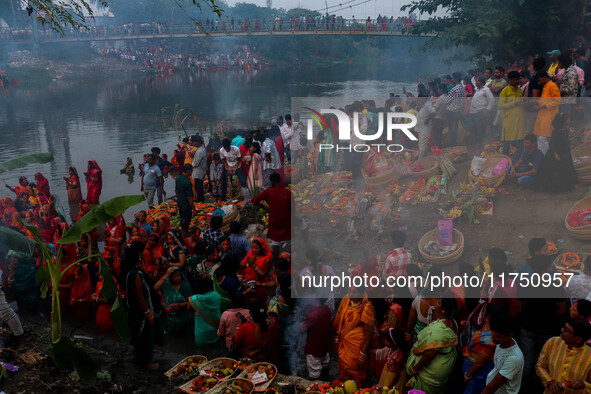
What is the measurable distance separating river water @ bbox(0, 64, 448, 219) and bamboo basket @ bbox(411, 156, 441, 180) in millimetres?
6934

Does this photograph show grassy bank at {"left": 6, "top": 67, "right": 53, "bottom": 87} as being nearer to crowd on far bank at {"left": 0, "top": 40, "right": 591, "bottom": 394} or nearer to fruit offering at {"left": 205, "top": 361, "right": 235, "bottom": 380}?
crowd on far bank at {"left": 0, "top": 40, "right": 591, "bottom": 394}

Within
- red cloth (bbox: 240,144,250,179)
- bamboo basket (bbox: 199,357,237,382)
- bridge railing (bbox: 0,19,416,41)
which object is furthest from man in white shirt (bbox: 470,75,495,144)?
bridge railing (bbox: 0,19,416,41)

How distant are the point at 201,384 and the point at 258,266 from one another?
1.59 meters

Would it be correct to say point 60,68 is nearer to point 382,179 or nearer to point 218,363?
point 382,179

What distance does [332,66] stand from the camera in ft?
207

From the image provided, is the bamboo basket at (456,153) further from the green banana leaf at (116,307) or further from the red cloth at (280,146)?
the green banana leaf at (116,307)

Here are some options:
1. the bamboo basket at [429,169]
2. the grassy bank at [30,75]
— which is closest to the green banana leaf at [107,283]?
the bamboo basket at [429,169]

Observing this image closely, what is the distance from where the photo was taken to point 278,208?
6867mm

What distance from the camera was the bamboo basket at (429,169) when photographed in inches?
352

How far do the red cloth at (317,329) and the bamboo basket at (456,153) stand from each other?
17.5 feet

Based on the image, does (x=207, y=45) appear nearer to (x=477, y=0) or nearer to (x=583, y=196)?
(x=477, y=0)

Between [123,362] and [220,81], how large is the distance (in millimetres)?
44910

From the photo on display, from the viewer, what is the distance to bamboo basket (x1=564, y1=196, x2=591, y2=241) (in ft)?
20.5

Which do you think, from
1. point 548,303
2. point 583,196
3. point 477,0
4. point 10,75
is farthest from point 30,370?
point 10,75
